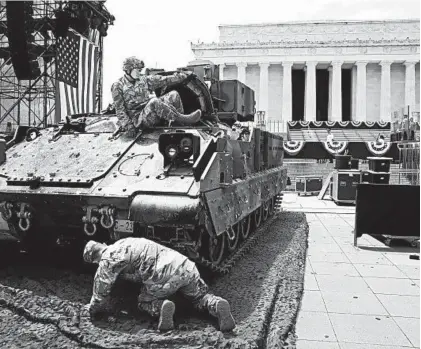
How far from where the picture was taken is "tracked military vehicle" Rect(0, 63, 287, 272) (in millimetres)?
4852

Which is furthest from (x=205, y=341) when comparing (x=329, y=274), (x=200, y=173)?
(x=329, y=274)

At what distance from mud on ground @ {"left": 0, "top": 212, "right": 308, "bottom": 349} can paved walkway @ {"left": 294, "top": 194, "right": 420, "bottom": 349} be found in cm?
22

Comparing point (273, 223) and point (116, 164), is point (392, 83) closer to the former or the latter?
point (273, 223)

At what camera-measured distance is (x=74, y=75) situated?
1581cm

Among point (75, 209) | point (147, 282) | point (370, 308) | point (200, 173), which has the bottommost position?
point (370, 308)

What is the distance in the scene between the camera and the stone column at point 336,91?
45.7 m

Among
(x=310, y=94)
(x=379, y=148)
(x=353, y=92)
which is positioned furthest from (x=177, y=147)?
(x=353, y=92)

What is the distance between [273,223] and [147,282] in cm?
627

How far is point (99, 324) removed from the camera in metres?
4.36

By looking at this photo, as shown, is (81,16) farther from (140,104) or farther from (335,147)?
(335,147)

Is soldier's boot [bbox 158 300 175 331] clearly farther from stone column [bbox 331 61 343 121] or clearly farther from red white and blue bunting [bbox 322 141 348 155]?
stone column [bbox 331 61 343 121]

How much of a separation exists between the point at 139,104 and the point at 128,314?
8.97ft

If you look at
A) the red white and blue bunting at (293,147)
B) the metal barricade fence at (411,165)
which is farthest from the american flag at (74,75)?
the red white and blue bunting at (293,147)

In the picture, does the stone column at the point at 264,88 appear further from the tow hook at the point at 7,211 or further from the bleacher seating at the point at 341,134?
the tow hook at the point at 7,211
